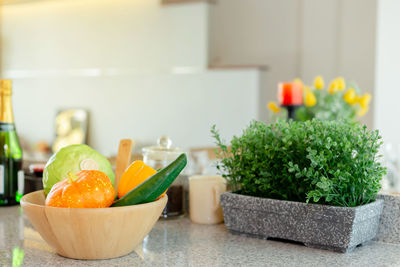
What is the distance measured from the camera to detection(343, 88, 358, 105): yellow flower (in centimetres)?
199

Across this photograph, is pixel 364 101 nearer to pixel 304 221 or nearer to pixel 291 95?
pixel 291 95

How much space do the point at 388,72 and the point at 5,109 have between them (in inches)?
88.8

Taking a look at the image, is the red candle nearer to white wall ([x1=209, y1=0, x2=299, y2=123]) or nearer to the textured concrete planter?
the textured concrete planter

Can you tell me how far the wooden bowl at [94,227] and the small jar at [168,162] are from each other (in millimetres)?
267

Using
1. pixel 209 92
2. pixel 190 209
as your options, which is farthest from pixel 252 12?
pixel 190 209

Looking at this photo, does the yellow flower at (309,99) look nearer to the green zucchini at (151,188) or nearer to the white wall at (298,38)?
the white wall at (298,38)

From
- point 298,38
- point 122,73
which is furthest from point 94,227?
point 122,73

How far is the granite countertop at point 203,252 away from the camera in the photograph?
797 millimetres

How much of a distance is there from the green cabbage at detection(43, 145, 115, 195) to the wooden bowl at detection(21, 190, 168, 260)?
5.0 inches

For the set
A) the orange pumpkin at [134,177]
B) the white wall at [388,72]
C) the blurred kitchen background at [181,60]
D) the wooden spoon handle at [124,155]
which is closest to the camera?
the orange pumpkin at [134,177]

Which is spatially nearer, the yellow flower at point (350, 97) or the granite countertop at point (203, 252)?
the granite countertop at point (203, 252)

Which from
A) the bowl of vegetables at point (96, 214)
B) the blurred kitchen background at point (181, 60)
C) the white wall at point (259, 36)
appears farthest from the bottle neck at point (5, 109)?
the white wall at point (259, 36)

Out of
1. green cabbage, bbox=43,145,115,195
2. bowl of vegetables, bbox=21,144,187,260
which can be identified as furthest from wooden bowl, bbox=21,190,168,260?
green cabbage, bbox=43,145,115,195

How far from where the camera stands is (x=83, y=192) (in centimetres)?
77
